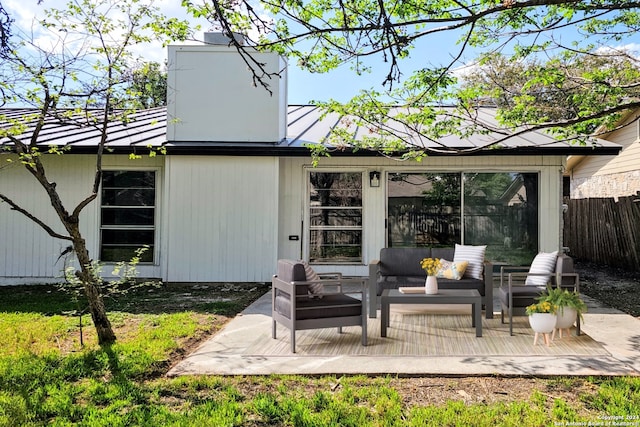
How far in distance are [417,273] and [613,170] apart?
439 inches

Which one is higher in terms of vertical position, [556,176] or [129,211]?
[556,176]

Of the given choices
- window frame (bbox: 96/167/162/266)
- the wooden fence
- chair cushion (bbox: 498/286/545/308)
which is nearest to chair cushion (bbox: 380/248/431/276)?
chair cushion (bbox: 498/286/545/308)

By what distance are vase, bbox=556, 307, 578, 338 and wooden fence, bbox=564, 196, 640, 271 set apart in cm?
704

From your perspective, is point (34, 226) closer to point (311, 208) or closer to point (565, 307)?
point (311, 208)

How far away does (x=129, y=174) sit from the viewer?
9.48 m

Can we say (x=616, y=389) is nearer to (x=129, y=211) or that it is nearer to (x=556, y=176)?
A: (x=556, y=176)

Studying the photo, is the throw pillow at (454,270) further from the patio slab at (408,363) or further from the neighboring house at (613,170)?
the neighboring house at (613,170)

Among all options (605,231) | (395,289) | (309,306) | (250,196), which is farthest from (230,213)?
(605,231)

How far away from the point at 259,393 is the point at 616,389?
8.44ft

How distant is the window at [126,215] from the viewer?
940 centimetres

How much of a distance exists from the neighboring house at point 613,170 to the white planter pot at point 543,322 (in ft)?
31.1

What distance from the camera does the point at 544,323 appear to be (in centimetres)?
489

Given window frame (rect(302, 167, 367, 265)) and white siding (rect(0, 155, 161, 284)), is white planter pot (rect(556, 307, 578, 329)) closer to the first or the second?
window frame (rect(302, 167, 367, 265))

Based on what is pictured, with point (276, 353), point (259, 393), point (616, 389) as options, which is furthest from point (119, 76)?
point (616, 389)
